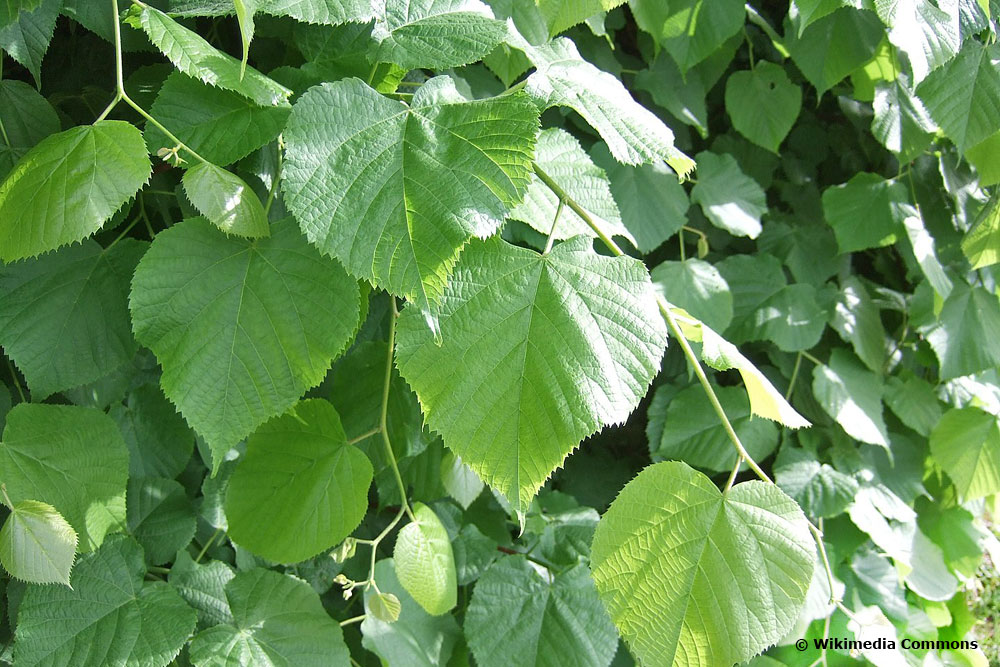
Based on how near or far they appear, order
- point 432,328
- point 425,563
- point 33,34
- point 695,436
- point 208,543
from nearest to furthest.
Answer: point 432,328 → point 33,34 → point 425,563 → point 208,543 → point 695,436

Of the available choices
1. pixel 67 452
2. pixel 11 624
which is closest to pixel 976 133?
pixel 67 452

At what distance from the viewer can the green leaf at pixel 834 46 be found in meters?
1.40

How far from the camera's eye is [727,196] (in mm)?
1499

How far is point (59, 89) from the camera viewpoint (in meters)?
0.98

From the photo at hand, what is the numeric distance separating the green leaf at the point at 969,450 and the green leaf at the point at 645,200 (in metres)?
0.83

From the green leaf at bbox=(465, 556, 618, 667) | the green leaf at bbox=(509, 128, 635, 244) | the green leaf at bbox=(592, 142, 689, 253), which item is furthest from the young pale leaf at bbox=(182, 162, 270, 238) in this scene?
the green leaf at bbox=(592, 142, 689, 253)

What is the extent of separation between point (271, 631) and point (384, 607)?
0.17 meters

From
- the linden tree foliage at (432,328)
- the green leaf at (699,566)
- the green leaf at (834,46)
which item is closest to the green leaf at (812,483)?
the linden tree foliage at (432,328)

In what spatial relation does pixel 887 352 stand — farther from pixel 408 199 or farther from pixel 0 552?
pixel 0 552

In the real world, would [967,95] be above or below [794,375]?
above

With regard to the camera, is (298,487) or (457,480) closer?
(298,487)

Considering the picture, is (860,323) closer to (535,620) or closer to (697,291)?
(697,291)

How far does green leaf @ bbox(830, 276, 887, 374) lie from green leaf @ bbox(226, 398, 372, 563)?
1136 millimetres

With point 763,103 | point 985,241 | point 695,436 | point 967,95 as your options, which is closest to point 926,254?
point 985,241
